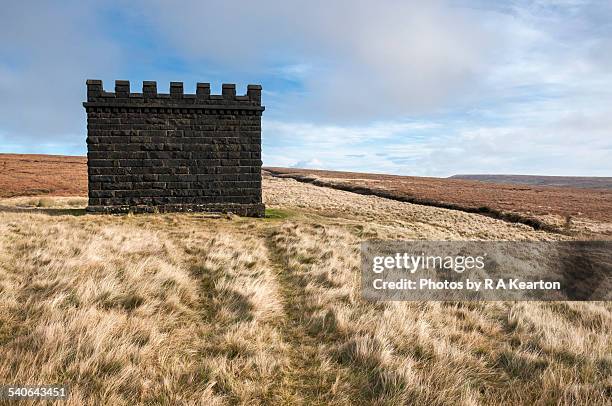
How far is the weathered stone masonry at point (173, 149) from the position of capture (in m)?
16.1

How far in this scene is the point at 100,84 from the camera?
15930mm

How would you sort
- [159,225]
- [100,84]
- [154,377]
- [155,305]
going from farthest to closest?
[100,84] < [159,225] < [155,305] < [154,377]

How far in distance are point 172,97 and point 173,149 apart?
7.66 ft

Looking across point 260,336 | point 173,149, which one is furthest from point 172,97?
point 260,336

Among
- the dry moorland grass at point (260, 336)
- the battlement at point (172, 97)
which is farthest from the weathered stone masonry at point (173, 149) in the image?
the dry moorland grass at point (260, 336)

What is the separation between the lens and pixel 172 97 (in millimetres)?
16406

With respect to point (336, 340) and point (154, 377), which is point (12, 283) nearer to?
point (154, 377)

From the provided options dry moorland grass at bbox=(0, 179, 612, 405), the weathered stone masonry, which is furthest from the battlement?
dry moorland grass at bbox=(0, 179, 612, 405)

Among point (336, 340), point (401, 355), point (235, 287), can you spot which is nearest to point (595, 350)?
point (401, 355)

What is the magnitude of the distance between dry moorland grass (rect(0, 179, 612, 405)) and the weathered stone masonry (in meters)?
7.40

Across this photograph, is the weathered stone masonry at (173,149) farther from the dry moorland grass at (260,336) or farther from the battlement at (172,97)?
the dry moorland grass at (260,336)

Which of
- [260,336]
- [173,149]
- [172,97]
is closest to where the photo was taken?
[260,336]

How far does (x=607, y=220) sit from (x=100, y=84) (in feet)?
119

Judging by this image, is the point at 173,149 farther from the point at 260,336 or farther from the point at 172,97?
the point at 260,336
